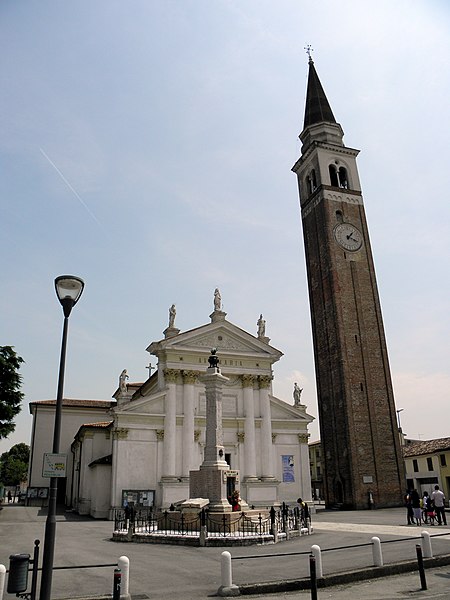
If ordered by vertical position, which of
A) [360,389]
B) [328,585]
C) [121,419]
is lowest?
[328,585]

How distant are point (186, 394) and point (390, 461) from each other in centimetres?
1859

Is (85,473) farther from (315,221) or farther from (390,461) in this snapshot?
(315,221)

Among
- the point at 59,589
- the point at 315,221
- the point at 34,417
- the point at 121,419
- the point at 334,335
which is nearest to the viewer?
the point at 59,589

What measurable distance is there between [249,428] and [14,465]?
7172cm

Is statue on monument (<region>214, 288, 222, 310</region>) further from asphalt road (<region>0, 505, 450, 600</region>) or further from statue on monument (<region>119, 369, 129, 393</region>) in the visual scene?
asphalt road (<region>0, 505, 450, 600</region>)

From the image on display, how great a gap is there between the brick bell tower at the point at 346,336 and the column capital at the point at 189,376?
13.3m

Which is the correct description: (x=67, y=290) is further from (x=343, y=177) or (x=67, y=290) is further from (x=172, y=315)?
(x=343, y=177)

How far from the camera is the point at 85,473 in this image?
137 feet

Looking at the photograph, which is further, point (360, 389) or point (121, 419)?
point (360, 389)

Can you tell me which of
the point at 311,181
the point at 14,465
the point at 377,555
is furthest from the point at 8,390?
the point at 14,465

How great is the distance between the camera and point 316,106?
186 feet

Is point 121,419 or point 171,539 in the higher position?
point 121,419

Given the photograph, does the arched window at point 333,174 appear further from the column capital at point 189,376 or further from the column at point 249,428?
the column capital at point 189,376

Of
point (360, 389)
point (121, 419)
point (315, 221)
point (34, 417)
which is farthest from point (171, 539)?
point (34, 417)
